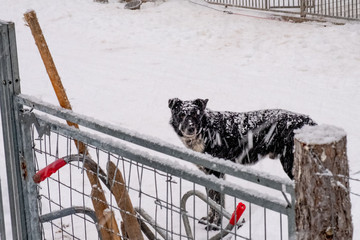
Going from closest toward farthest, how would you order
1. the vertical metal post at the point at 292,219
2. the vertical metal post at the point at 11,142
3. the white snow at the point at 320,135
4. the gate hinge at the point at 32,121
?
1. the white snow at the point at 320,135
2. the vertical metal post at the point at 292,219
3. the gate hinge at the point at 32,121
4. the vertical metal post at the point at 11,142

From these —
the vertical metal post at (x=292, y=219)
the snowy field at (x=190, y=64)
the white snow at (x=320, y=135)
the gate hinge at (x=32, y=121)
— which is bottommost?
the snowy field at (x=190, y=64)

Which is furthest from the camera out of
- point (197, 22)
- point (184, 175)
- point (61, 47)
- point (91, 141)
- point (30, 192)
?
point (197, 22)

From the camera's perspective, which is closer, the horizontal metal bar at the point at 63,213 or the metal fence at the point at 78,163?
the metal fence at the point at 78,163

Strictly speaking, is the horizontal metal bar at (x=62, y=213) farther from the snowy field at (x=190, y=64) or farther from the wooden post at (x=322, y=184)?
the snowy field at (x=190, y=64)

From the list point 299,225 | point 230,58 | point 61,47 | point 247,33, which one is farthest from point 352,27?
point 299,225

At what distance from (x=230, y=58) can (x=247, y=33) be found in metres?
1.80

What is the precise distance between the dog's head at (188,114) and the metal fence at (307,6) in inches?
352

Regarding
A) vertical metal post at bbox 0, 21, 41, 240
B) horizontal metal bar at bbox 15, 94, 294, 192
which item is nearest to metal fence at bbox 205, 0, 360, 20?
vertical metal post at bbox 0, 21, 41, 240

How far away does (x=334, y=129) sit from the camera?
6.43 feet

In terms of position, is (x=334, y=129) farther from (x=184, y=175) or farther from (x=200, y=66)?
(x=200, y=66)

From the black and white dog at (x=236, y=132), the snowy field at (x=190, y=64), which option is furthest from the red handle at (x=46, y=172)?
the snowy field at (x=190, y=64)

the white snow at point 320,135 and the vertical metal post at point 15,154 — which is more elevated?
the white snow at point 320,135

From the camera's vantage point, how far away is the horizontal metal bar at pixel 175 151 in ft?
6.81

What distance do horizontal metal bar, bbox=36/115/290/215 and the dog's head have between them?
3035mm
